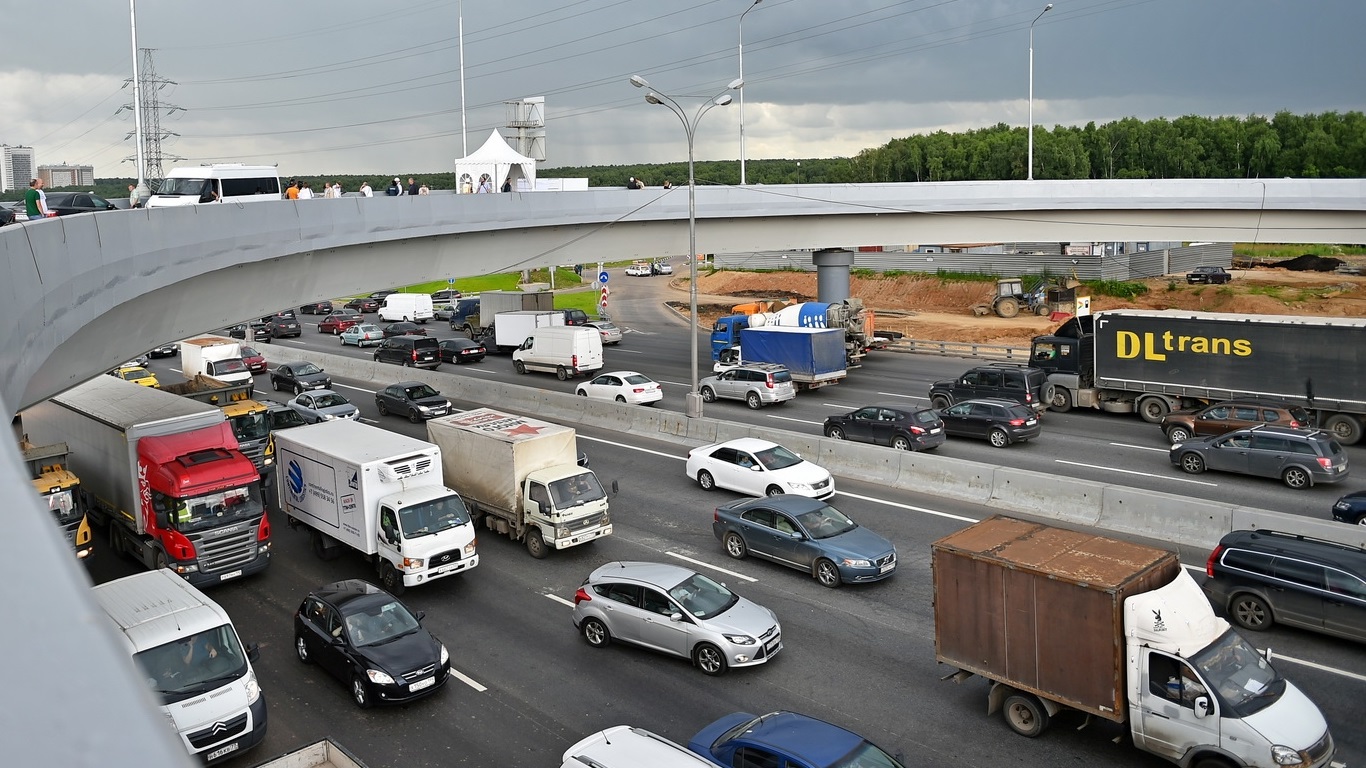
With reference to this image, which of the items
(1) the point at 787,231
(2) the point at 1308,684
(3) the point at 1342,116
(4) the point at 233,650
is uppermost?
(3) the point at 1342,116

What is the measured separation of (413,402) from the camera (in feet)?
117

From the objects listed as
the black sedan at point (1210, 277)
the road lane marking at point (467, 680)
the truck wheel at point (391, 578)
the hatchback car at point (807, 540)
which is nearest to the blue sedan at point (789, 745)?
the road lane marking at point (467, 680)

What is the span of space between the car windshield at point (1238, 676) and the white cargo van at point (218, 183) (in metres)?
24.2

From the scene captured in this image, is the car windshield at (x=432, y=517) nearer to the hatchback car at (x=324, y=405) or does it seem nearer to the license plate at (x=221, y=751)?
the license plate at (x=221, y=751)

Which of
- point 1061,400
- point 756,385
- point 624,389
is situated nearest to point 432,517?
point 624,389

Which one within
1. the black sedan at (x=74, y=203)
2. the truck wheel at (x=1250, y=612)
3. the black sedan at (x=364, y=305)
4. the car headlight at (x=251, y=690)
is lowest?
the truck wheel at (x=1250, y=612)

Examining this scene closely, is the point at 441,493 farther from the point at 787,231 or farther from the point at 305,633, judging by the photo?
the point at 787,231

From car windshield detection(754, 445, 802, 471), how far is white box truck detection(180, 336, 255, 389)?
859 inches

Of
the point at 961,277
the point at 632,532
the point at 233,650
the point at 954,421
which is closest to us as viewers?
the point at 233,650

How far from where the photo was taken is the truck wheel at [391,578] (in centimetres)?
1920

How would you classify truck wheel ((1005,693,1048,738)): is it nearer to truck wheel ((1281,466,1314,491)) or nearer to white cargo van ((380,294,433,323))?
truck wheel ((1281,466,1314,491))

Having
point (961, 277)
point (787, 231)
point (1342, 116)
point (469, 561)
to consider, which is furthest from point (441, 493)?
point (1342, 116)

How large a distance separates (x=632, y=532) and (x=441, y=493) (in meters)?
4.79

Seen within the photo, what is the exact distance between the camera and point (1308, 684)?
14.5 meters
